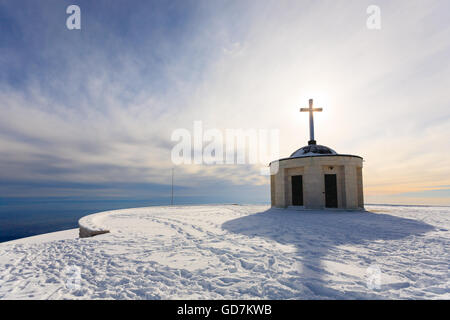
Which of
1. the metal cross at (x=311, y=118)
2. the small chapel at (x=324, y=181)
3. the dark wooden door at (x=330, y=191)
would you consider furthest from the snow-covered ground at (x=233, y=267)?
the metal cross at (x=311, y=118)

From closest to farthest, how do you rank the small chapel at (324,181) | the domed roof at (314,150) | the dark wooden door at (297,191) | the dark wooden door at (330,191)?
the small chapel at (324,181) < the dark wooden door at (330,191) < the dark wooden door at (297,191) < the domed roof at (314,150)

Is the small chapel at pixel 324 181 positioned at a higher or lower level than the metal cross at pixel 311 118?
lower

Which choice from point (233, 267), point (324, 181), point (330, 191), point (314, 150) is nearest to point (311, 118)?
point (314, 150)

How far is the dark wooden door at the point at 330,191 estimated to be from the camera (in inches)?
693

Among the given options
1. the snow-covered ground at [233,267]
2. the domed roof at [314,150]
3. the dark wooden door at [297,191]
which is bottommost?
the snow-covered ground at [233,267]

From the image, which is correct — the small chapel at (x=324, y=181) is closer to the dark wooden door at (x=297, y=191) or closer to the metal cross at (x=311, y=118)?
the dark wooden door at (x=297, y=191)

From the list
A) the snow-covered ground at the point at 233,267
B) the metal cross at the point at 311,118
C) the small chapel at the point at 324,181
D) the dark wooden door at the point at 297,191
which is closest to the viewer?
the snow-covered ground at the point at 233,267

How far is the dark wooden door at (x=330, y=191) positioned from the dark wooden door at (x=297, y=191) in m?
2.04

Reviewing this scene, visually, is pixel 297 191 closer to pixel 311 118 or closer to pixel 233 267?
pixel 311 118

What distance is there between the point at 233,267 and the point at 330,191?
51.8 feet

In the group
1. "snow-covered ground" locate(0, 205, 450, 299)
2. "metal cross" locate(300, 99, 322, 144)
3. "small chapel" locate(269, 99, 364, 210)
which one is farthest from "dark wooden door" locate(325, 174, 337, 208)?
"snow-covered ground" locate(0, 205, 450, 299)
